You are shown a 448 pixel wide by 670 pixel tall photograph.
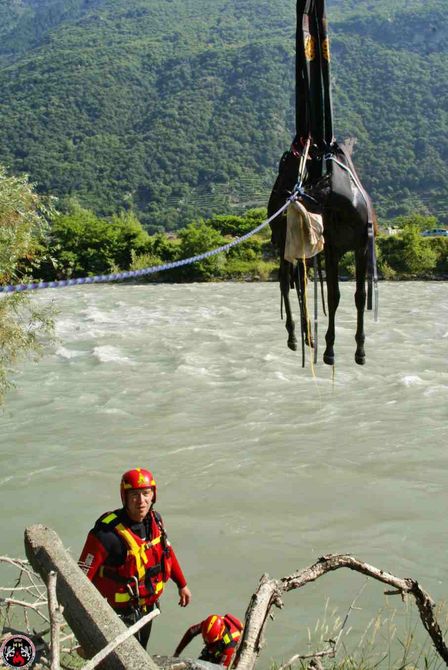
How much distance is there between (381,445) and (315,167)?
801 cm

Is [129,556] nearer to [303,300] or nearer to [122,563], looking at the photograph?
[122,563]

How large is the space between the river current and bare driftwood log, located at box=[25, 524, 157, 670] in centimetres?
176

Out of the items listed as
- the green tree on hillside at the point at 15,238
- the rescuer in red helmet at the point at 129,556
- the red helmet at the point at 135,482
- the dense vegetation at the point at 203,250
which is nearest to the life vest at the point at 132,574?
the rescuer in red helmet at the point at 129,556

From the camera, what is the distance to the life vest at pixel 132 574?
3943 millimetres

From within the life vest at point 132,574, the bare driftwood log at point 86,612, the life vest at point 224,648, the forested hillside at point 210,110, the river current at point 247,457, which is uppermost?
the forested hillside at point 210,110

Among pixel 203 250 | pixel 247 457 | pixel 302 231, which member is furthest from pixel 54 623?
pixel 203 250

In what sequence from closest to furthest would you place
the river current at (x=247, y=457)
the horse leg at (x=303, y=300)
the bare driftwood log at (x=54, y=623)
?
the bare driftwood log at (x=54, y=623) → the horse leg at (x=303, y=300) → the river current at (x=247, y=457)

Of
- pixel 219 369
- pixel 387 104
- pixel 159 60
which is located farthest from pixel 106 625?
pixel 159 60

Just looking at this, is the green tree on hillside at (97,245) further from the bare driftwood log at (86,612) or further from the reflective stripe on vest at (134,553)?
the bare driftwood log at (86,612)

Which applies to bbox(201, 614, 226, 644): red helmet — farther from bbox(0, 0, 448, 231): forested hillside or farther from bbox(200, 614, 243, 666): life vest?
bbox(0, 0, 448, 231): forested hillside

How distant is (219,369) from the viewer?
641 inches

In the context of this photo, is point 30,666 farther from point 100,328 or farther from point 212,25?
point 212,25

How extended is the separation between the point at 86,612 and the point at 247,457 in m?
8.08

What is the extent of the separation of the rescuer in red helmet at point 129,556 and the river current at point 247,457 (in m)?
1.26
